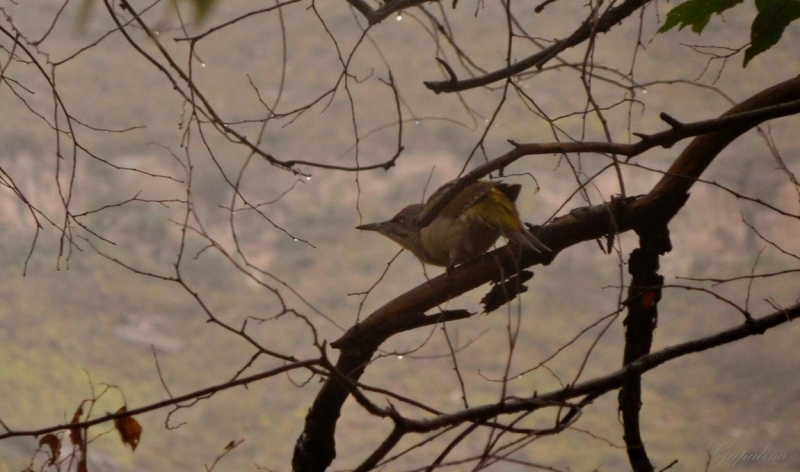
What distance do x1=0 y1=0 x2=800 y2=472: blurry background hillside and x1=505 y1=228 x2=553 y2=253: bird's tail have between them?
36.9 inches

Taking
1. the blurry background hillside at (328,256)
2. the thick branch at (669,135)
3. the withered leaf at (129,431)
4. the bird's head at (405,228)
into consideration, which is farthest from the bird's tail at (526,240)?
the blurry background hillside at (328,256)

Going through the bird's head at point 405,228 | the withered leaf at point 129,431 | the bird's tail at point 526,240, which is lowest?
the withered leaf at point 129,431

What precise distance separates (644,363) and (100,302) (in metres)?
3.61

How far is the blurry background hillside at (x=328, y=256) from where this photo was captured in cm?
299

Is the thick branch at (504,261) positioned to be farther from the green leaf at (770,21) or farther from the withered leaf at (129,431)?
the withered leaf at (129,431)

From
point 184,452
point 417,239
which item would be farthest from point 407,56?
point 417,239

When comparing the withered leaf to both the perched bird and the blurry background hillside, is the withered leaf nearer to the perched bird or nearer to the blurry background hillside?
the perched bird

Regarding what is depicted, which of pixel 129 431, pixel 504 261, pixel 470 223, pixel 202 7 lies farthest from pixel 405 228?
pixel 202 7

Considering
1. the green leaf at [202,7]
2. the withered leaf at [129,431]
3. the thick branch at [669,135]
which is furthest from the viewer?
the withered leaf at [129,431]

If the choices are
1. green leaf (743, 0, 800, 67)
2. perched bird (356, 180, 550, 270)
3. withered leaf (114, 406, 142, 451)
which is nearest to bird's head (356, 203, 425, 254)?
perched bird (356, 180, 550, 270)

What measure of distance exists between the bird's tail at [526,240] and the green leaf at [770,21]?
484 mm

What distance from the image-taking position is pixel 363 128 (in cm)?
527

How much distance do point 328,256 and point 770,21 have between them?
3.76m

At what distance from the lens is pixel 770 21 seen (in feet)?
3.76
